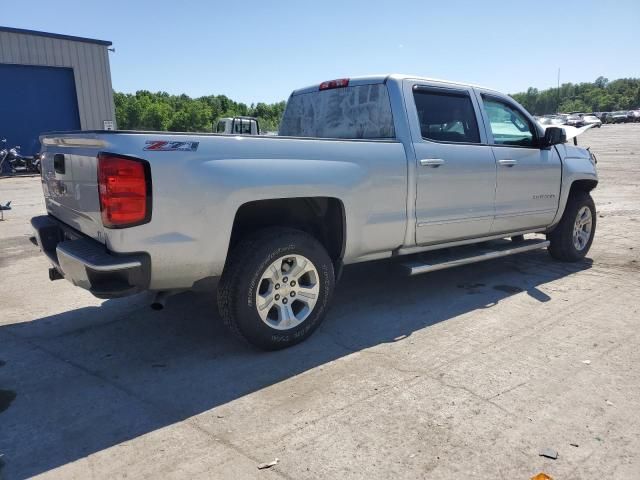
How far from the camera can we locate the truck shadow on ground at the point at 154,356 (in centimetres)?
282

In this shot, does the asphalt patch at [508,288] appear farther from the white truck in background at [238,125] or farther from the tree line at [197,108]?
the white truck in background at [238,125]

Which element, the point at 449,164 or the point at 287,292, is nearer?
the point at 287,292

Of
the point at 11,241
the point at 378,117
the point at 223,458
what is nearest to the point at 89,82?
the point at 11,241

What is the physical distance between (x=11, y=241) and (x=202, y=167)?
580cm

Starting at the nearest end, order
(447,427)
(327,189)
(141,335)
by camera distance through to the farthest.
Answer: (447,427) → (327,189) → (141,335)

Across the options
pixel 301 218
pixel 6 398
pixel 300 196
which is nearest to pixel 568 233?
pixel 301 218

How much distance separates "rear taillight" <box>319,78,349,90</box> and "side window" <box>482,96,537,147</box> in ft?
4.76

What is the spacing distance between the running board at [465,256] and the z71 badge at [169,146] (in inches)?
85.3

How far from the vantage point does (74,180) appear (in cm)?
343

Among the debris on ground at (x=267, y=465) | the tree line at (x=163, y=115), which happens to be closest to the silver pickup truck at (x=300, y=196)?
the debris on ground at (x=267, y=465)

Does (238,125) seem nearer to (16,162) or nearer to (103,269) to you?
(16,162)

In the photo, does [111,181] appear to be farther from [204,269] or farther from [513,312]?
[513,312]

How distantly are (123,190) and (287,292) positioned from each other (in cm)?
138

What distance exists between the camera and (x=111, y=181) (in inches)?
116
